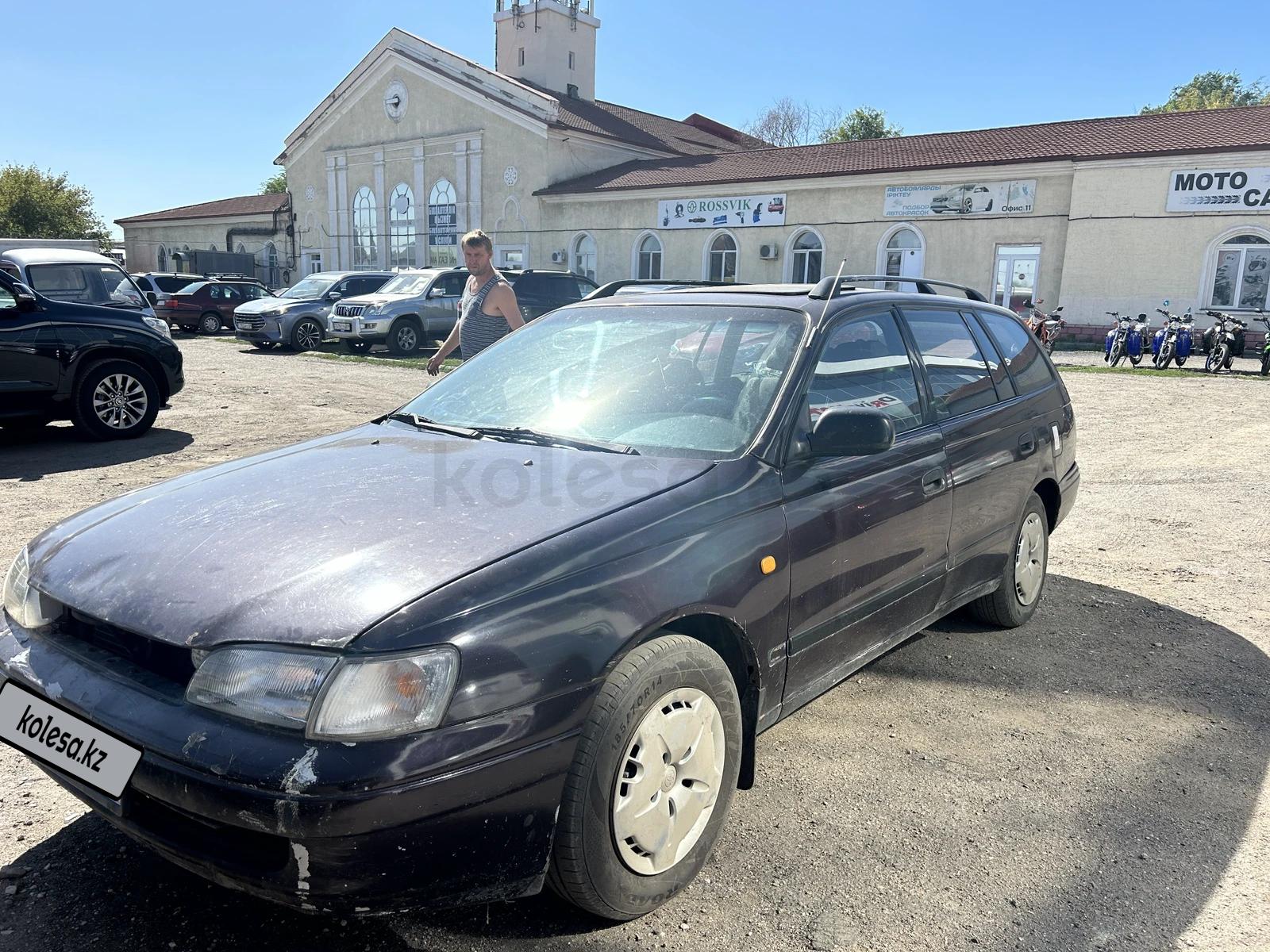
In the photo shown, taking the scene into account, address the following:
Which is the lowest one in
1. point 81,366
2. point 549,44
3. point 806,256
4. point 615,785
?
point 615,785

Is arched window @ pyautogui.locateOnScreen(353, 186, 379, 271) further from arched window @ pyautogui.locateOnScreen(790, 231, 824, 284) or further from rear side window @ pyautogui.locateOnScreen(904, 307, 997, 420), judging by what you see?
rear side window @ pyautogui.locateOnScreen(904, 307, 997, 420)

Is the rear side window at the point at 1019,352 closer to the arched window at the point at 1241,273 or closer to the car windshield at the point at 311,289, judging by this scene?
the car windshield at the point at 311,289

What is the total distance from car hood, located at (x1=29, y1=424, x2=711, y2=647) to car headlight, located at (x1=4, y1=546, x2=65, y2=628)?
1.6 inches

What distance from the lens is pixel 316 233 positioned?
1650 inches

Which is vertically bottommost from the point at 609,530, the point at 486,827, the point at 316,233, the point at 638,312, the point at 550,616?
the point at 486,827

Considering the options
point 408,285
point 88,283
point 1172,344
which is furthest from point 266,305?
point 1172,344

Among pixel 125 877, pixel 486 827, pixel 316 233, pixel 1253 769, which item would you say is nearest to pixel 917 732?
pixel 1253 769

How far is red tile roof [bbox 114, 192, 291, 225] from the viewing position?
45156mm

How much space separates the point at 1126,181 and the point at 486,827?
2597 cm

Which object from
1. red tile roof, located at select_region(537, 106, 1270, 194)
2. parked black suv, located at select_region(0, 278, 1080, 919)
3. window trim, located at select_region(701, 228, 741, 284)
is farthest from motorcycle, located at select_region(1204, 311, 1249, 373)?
parked black suv, located at select_region(0, 278, 1080, 919)

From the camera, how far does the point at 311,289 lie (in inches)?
838

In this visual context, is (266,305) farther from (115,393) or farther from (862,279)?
(862,279)

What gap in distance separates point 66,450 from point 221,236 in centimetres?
4343

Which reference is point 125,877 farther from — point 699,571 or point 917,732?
point 917,732
